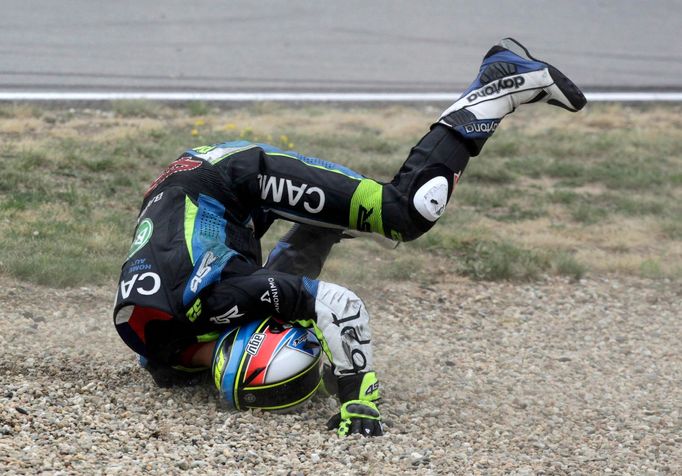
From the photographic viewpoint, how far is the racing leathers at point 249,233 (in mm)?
4738

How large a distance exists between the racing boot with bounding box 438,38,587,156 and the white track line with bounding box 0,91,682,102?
5.73 metres

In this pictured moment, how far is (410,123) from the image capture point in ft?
34.9

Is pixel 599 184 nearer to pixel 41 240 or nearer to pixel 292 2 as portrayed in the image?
pixel 41 240

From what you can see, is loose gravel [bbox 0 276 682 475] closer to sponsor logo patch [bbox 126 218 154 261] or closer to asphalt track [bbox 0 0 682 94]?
sponsor logo patch [bbox 126 218 154 261]

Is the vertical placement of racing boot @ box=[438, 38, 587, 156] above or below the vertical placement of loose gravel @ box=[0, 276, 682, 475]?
above

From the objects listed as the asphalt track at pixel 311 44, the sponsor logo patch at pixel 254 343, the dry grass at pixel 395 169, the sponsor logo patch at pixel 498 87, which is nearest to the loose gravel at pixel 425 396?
the sponsor logo patch at pixel 254 343

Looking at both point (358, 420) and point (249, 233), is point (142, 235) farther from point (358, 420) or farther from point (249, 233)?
point (358, 420)

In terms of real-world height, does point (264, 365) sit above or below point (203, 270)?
below

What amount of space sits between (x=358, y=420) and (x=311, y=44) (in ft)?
29.3

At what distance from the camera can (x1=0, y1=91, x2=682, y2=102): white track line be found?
34.0 feet

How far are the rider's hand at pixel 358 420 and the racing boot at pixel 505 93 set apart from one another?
4.74 ft

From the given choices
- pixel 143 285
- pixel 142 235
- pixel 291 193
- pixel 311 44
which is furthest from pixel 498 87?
pixel 311 44

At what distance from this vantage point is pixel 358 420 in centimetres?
470

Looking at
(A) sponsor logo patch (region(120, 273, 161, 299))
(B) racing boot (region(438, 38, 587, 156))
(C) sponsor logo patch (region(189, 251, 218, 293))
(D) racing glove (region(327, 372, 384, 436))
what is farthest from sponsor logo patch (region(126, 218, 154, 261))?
(B) racing boot (region(438, 38, 587, 156))
